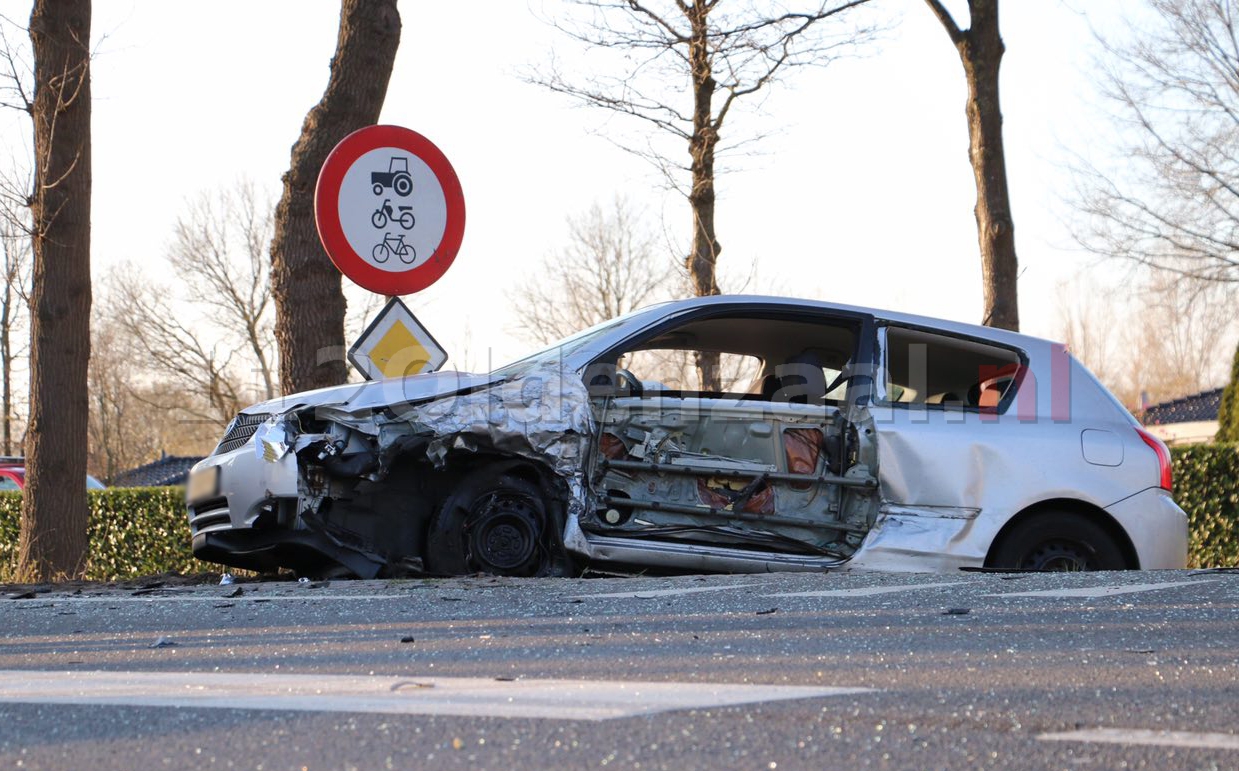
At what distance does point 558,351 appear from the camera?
6301mm

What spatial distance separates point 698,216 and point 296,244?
27.4 feet

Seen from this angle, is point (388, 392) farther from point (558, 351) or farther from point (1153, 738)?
point (1153, 738)

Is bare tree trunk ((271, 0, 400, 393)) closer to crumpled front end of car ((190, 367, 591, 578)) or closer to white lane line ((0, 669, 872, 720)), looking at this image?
crumpled front end of car ((190, 367, 591, 578))

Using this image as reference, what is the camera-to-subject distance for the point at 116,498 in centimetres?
1577

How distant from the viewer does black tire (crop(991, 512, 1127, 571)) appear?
611 centimetres

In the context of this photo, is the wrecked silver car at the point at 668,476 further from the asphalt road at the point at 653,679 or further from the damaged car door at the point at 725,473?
the asphalt road at the point at 653,679

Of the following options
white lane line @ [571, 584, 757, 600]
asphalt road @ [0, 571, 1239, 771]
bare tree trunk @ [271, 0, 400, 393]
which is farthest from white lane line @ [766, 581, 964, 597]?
bare tree trunk @ [271, 0, 400, 393]

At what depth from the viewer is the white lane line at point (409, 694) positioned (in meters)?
2.86

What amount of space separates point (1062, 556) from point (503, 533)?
2.74 meters

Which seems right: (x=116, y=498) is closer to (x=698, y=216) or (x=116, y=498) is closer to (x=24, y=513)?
(x=24, y=513)

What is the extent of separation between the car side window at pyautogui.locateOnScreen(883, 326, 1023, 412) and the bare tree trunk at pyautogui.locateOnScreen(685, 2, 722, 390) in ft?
33.1

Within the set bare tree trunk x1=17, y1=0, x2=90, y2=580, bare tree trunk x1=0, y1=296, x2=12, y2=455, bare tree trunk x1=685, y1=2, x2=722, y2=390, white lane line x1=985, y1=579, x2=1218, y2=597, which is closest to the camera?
white lane line x1=985, y1=579, x2=1218, y2=597

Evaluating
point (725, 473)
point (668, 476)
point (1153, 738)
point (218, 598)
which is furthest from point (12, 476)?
point (1153, 738)

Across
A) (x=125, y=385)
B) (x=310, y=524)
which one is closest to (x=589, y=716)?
(x=310, y=524)
